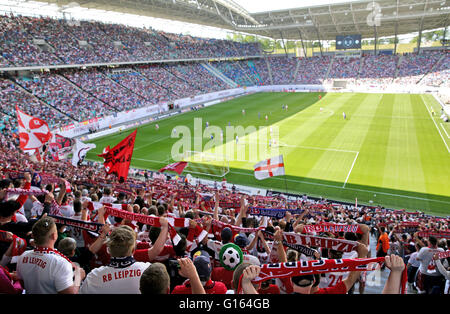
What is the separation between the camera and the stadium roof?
179 feet

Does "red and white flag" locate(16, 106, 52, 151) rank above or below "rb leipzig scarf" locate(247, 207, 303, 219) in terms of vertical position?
above

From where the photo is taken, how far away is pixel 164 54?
61656 millimetres

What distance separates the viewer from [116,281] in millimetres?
3309

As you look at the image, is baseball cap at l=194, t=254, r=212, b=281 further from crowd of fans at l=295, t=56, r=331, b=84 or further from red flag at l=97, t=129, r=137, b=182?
crowd of fans at l=295, t=56, r=331, b=84

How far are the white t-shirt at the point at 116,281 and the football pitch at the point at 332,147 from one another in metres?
18.8

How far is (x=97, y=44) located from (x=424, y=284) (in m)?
53.8

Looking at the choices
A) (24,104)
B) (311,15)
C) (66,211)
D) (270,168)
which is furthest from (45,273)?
(311,15)

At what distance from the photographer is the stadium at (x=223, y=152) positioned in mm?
3959

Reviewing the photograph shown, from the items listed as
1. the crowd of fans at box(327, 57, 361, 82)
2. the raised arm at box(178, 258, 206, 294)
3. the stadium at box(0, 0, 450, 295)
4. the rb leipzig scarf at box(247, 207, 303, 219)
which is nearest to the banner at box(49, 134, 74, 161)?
the stadium at box(0, 0, 450, 295)

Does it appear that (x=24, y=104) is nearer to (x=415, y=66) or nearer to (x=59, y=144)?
(x=59, y=144)

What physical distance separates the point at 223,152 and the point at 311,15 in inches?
1894

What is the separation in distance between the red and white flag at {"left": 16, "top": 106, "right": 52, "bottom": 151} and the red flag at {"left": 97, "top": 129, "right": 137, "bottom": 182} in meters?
6.74
